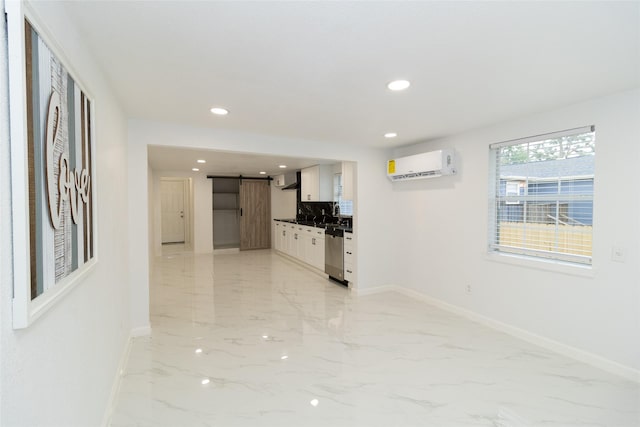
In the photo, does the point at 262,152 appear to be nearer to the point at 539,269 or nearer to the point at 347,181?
the point at 347,181

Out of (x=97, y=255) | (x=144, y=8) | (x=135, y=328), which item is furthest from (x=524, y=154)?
(x=135, y=328)

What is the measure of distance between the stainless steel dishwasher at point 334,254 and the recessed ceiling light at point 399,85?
3202 millimetres

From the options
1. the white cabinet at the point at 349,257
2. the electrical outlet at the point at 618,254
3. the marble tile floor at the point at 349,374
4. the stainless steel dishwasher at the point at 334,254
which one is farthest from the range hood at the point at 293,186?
the electrical outlet at the point at 618,254

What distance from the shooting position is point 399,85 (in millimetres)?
2348

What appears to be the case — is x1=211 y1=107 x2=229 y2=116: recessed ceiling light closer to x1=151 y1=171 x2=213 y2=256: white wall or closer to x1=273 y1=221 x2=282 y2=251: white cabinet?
x1=273 y1=221 x2=282 y2=251: white cabinet

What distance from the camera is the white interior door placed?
995 cm

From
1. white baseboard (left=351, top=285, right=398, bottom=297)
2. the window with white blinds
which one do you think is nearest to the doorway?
white baseboard (left=351, top=285, right=398, bottom=297)

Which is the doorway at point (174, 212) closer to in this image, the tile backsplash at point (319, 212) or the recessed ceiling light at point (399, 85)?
the tile backsplash at point (319, 212)

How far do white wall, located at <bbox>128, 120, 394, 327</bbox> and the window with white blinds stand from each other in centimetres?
169

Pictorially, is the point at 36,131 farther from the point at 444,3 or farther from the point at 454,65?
the point at 454,65

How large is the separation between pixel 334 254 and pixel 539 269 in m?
3.10

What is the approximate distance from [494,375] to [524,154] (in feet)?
7.22

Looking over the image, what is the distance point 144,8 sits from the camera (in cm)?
145

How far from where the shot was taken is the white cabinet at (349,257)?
4.96 meters
